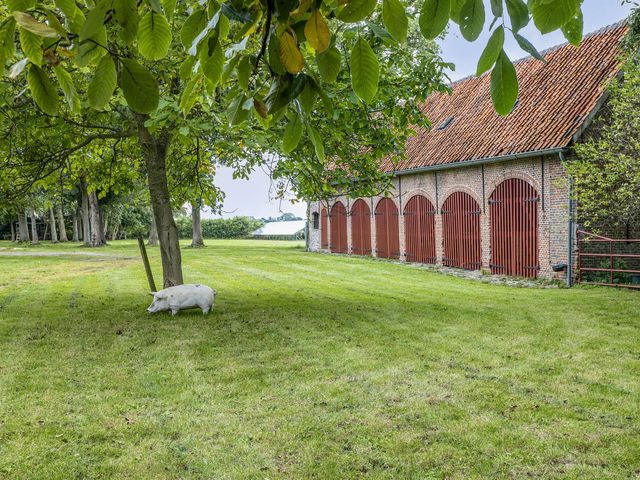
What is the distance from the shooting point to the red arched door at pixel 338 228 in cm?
2492

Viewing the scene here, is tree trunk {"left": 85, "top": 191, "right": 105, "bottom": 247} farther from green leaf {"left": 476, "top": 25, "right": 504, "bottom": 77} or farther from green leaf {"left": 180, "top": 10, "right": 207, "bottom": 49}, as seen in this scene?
green leaf {"left": 476, "top": 25, "right": 504, "bottom": 77}

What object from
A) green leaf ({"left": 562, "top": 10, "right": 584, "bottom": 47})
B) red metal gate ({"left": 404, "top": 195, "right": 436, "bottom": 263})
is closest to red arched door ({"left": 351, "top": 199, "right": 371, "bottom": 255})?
red metal gate ({"left": 404, "top": 195, "right": 436, "bottom": 263})

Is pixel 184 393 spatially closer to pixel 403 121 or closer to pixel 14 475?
pixel 14 475

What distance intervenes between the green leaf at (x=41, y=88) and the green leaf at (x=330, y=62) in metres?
0.68

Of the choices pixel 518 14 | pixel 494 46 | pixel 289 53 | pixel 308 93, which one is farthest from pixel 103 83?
pixel 518 14

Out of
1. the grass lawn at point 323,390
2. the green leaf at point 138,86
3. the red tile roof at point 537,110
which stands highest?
the red tile roof at point 537,110

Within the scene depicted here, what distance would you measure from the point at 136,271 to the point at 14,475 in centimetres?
1443

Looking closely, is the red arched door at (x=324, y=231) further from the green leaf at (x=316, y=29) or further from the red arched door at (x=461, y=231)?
the green leaf at (x=316, y=29)

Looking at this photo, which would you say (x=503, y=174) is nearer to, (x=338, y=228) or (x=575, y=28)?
(x=338, y=228)

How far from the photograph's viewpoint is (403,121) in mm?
7422

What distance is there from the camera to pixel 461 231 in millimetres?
17266

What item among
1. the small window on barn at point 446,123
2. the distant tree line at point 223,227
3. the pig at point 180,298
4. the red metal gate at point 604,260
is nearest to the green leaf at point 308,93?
the pig at point 180,298

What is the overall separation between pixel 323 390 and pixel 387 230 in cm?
1654

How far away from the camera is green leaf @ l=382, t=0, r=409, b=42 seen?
4.42 ft
